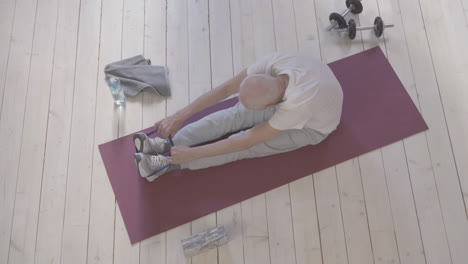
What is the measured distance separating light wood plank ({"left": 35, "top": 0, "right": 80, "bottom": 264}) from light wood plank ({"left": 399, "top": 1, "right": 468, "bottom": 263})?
6.50ft

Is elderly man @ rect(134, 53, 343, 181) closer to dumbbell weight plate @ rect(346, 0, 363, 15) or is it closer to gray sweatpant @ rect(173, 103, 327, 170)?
gray sweatpant @ rect(173, 103, 327, 170)

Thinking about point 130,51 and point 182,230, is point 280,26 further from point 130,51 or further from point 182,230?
point 182,230

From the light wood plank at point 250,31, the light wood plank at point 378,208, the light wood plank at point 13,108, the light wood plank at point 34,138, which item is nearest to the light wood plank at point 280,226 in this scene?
the light wood plank at point 378,208

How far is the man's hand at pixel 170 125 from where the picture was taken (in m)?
2.00

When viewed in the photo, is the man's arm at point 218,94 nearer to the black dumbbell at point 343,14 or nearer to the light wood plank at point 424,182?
the black dumbbell at point 343,14

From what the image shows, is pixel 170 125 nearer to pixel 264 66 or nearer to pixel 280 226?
pixel 264 66

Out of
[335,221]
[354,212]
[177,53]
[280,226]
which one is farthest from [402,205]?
[177,53]

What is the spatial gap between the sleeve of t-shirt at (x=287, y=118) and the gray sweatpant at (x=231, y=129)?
292mm

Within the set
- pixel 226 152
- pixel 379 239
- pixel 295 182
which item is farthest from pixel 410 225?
pixel 226 152

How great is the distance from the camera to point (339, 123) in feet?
7.22

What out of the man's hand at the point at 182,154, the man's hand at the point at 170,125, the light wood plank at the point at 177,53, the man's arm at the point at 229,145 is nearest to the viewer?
the man's arm at the point at 229,145

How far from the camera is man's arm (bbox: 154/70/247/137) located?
1914 mm

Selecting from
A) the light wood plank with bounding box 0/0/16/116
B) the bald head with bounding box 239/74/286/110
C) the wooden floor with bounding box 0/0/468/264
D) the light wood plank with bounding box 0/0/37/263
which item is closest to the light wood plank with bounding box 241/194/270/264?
the wooden floor with bounding box 0/0/468/264

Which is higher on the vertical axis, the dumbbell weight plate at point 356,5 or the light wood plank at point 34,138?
the dumbbell weight plate at point 356,5
